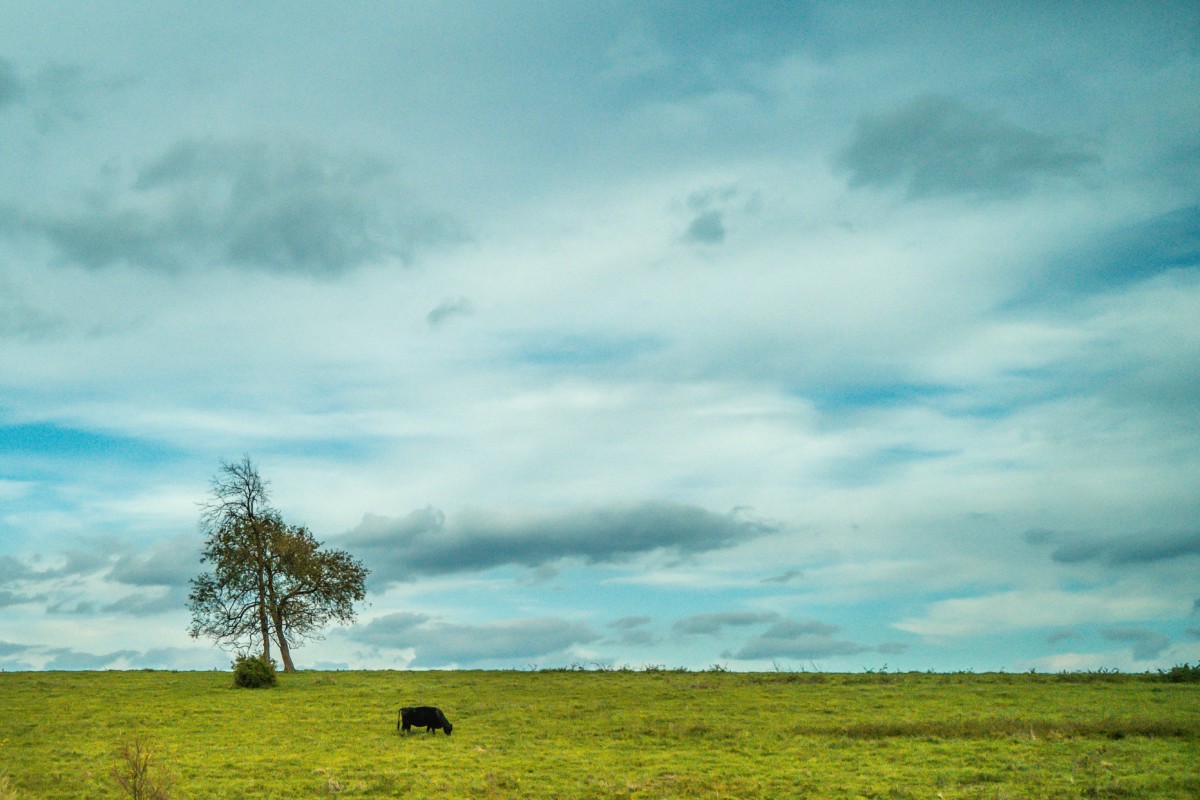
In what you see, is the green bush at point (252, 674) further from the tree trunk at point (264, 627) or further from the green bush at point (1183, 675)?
the green bush at point (1183, 675)

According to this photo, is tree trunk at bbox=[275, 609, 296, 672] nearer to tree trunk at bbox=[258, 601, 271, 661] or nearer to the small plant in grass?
tree trunk at bbox=[258, 601, 271, 661]

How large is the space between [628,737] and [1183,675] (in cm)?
3390

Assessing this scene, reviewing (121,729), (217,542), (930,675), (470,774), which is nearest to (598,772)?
(470,774)

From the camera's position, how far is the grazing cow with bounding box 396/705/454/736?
3897 cm

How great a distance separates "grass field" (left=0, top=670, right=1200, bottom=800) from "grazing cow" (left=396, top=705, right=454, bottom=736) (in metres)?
0.63

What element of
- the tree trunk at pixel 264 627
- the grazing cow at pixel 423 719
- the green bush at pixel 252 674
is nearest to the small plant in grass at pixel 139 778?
the grazing cow at pixel 423 719

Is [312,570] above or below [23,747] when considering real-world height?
above

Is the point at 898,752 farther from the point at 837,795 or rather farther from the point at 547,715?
the point at 547,715

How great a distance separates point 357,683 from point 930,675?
3348cm

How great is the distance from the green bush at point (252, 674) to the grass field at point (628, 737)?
898 millimetres

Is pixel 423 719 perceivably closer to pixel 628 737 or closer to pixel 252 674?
pixel 628 737

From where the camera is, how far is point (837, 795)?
28031 mm

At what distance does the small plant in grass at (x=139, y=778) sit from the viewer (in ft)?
73.6

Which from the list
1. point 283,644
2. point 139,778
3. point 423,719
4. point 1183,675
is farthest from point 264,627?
point 1183,675
